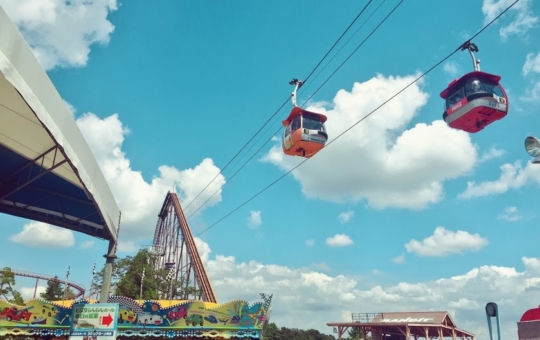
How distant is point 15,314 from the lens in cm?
2394

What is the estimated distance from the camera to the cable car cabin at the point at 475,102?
13.5m

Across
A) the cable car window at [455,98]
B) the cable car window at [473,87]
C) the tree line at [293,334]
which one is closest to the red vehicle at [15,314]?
the cable car window at [455,98]

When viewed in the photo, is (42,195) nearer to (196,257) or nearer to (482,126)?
(482,126)

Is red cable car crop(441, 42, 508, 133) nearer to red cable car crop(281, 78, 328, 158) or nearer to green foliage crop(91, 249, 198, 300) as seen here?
red cable car crop(281, 78, 328, 158)

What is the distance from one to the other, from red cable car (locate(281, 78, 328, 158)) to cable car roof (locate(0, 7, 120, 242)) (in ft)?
21.9

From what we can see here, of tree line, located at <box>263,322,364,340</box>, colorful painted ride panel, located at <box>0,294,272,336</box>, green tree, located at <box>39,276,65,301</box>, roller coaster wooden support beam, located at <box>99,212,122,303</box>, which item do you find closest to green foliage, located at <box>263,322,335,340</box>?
tree line, located at <box>263,322,364,340</box>

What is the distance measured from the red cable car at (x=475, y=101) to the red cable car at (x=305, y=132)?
4236 millimetres

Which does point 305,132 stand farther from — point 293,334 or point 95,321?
point 293,334

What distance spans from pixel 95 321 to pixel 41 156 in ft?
17.6

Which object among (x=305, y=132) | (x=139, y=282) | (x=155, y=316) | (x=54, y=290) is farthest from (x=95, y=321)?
(x=54, y=290)

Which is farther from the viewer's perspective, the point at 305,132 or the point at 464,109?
the point at 305,132

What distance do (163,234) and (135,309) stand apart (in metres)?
35.6

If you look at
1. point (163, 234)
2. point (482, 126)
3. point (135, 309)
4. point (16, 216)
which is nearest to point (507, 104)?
point (482, 126)

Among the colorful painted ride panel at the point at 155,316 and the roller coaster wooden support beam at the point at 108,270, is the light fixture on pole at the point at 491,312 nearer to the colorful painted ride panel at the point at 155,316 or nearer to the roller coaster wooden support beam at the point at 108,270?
the roller coaster wooden support beam at the point at 108,270
